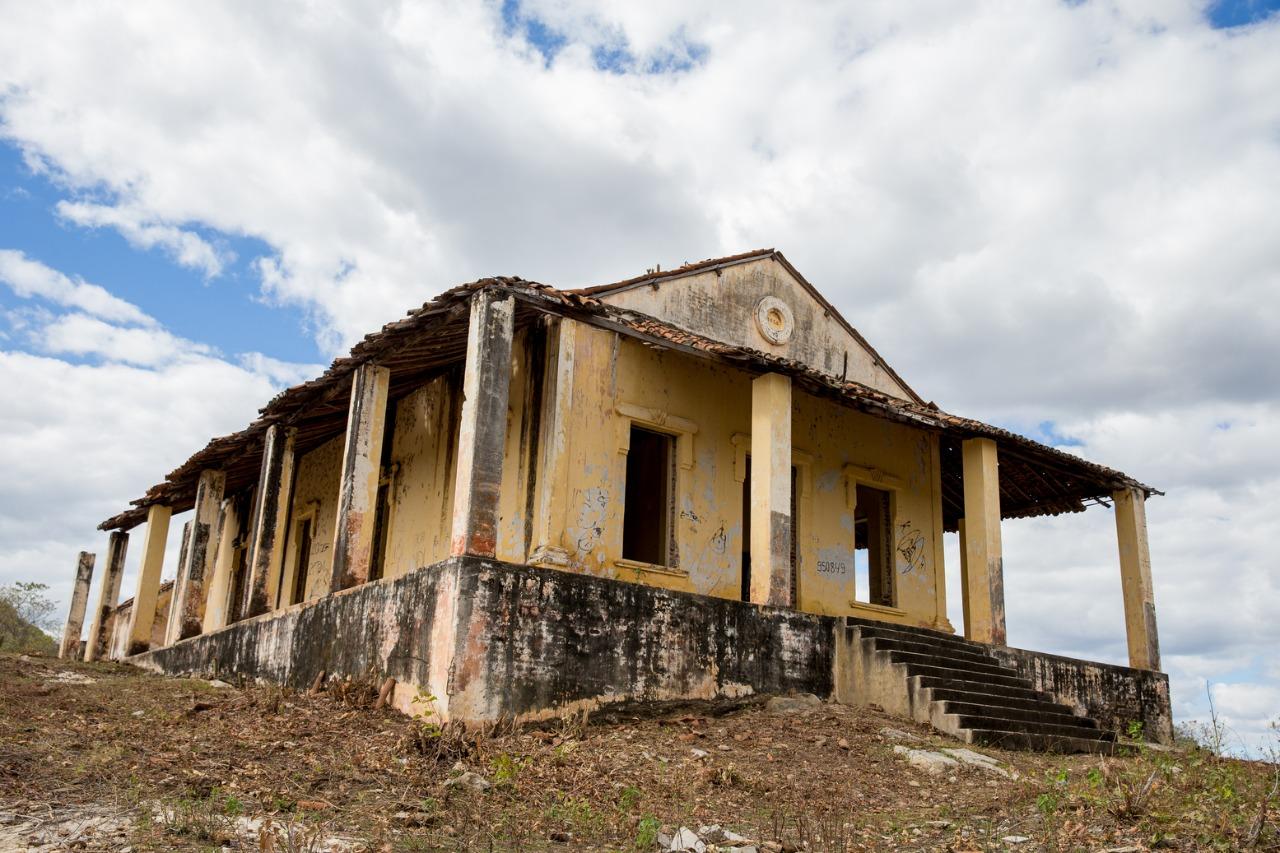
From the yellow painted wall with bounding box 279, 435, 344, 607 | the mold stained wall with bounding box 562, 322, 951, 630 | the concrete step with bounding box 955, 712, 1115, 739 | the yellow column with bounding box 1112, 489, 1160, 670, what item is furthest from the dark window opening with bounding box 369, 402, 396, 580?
the yellow column with bounding box 1112, 489, 1160, 670

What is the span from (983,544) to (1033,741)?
3356mm

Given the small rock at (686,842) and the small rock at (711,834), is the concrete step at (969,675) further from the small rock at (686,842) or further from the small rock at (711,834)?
the small rock at (686,842)

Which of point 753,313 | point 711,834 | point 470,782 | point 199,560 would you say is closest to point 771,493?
point 753,313

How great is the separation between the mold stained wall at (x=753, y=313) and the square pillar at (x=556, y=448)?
1.69m

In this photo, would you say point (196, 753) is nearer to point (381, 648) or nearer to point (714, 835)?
point (381, 648)

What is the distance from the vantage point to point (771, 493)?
1190 cm

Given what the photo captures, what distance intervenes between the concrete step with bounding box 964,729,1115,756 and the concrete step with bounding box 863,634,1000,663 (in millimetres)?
1396

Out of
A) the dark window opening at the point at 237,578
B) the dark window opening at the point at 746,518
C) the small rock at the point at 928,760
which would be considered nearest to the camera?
the small rock at the point at 928,760

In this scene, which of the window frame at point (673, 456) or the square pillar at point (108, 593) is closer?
the window frame at point (673, 456)

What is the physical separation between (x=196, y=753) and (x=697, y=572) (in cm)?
667

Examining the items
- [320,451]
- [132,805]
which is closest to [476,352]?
[132,805]

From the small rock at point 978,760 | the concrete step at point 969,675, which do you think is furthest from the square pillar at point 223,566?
the small rock at point 978,760

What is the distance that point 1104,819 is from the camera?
21.5ft

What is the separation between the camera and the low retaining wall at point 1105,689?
13.7 metres
